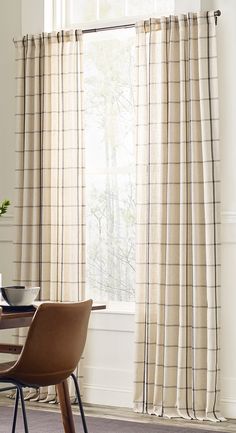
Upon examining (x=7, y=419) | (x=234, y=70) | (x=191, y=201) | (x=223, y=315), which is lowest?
(x=7, y=419)

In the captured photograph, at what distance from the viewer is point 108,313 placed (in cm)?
571

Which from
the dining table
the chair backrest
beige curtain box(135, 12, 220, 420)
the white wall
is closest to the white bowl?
the dining table

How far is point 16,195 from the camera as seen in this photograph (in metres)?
5.97

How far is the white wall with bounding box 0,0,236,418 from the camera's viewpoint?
17.4ft

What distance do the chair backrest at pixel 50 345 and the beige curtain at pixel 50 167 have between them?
6.09 ft

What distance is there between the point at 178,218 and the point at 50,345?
1.83 meters

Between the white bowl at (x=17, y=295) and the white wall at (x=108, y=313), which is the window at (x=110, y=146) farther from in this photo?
the white bowl at (x=17, y=295)

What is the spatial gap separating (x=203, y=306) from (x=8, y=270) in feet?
5.29

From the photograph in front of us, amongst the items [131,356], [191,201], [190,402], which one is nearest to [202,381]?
[190,402]

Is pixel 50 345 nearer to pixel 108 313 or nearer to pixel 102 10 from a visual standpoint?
pixel 108 313

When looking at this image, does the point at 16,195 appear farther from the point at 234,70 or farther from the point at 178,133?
the point at 234,70

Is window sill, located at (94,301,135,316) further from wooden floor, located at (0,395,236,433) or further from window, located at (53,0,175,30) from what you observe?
window, located at (53,0,175,30)

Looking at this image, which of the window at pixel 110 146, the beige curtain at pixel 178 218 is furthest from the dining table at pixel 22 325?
the window at pixel 110 146

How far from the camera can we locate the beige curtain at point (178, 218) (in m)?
5.23
